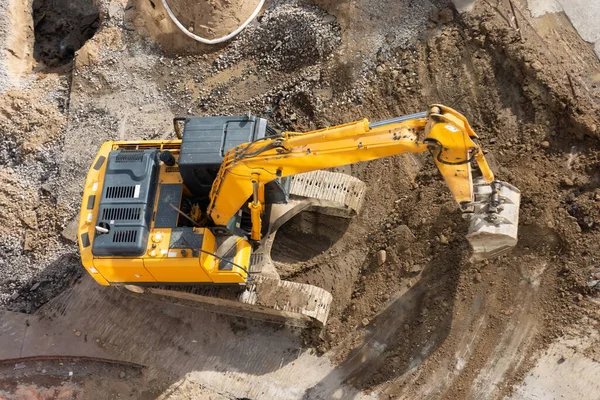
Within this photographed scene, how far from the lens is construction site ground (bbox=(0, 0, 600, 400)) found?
10250 mm

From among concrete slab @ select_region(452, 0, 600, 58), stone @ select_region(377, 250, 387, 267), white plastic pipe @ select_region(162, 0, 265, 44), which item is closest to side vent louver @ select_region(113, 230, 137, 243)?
stone @ select_region(377, 250, 387, 267)

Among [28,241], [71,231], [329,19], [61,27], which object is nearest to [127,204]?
[71,231]

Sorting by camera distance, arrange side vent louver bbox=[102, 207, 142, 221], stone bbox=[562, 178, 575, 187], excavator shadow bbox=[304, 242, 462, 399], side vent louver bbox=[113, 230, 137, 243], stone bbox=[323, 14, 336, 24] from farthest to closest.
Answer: stone bbox=[323, 14, 336, 24] → stone bbox=[562, 178, 575, 187] → excavator shadow bbox=[304, 242, 462, 399] → side vent louver bbox=[102, 207, 142, 221] → side vent louver bbox=[113, 230, 137, 243]

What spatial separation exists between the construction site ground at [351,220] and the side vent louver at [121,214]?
268cm

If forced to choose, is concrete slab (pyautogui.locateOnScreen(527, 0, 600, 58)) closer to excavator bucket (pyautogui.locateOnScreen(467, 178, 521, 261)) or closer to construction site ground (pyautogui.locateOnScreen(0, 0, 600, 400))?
construction site ground (pyautogui.locateOnScreen(0, 0, 600, 400))

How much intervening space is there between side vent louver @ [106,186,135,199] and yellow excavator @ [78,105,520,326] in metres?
0.02

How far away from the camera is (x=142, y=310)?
39.0 feet

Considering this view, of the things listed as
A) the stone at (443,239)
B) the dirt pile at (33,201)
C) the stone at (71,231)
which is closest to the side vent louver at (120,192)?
the stone at (71,231)

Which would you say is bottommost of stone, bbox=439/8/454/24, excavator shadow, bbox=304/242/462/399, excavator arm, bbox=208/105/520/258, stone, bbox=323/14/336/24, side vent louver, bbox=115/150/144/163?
excavator shadow, bbox=304/242/462/399

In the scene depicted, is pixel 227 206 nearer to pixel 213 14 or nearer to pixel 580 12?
pixel 213 14

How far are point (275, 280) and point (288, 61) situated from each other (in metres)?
5.39

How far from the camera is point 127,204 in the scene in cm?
971

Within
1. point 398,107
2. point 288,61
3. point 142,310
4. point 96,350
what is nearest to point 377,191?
point 398,107

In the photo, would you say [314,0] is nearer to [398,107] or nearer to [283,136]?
[398,107]
